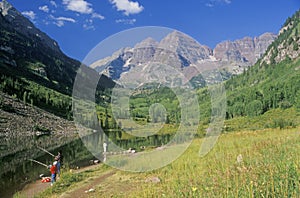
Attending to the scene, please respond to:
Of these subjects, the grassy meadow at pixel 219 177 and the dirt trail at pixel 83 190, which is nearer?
the grassy meadow at pixel 219 177

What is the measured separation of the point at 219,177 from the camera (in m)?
9.08

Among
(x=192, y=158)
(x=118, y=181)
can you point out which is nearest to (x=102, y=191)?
(x=118, y=181)

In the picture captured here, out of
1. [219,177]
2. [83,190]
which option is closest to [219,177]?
[219,177]

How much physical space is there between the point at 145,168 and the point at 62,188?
529cm

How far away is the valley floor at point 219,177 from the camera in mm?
6781

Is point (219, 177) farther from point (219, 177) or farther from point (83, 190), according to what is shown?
point (83, 190)

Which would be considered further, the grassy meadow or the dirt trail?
the dirt trail

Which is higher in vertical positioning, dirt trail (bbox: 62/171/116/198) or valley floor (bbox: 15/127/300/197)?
valley floor (bbox: 15/127/300/197)

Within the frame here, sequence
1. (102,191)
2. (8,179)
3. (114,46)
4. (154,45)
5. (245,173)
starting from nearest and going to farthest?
(245,173) → (114,46) → (154,45) → (102,191) → (8,179)

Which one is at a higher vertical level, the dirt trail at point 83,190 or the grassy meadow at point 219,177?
the grassy meadow at point 219,177

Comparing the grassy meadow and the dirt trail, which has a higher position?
the grassy meadow

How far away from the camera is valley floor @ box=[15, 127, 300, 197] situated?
6.78 meters

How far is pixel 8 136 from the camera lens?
80250 mm

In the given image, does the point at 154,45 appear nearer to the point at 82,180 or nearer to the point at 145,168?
the point at 145,168
